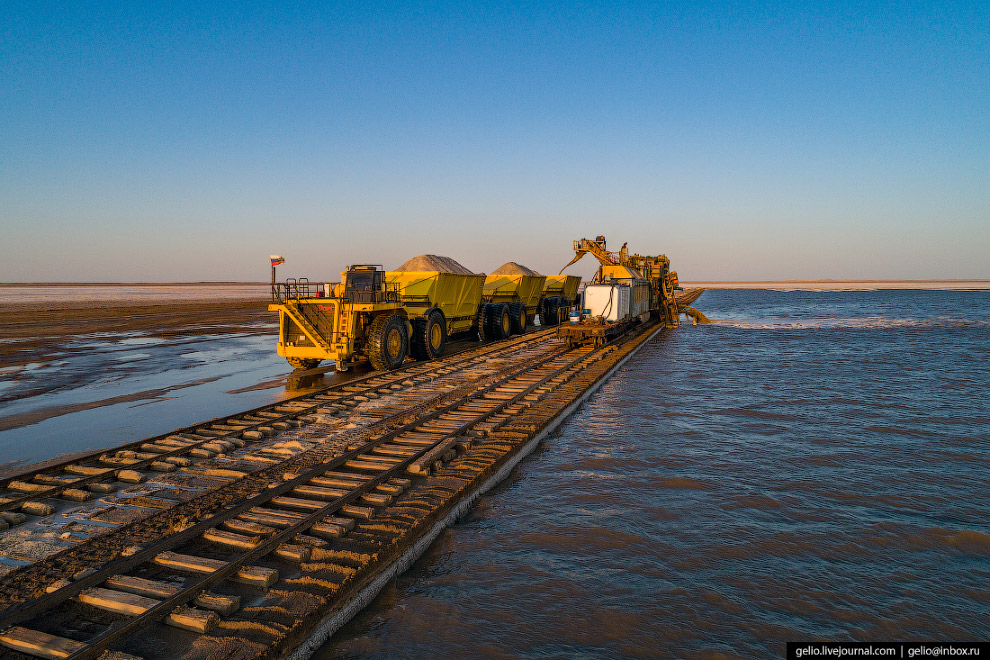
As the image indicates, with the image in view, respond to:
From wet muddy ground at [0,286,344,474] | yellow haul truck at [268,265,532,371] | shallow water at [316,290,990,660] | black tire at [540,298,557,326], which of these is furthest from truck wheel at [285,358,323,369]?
black tire at [540,298,557,326]

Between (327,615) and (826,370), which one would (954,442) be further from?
(327,615)

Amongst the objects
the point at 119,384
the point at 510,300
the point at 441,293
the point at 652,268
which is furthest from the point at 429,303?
the point at 652,268

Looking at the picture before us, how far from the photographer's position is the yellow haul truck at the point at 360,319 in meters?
12.3

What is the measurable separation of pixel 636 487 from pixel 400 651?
3.62 meters

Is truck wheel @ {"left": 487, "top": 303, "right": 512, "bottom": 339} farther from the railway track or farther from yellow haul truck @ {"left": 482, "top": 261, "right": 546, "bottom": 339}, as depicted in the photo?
the railway track

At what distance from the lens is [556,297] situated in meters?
29.5

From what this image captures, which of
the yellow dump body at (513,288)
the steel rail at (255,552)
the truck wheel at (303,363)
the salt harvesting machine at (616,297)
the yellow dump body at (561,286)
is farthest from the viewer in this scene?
the yellow dump body at (561,286)

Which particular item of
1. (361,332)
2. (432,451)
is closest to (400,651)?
(432,451)

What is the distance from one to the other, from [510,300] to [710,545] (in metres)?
19.4

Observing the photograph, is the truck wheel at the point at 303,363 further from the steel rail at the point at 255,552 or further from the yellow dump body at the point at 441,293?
the steel rail at the point at 255,552

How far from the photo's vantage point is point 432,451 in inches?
258

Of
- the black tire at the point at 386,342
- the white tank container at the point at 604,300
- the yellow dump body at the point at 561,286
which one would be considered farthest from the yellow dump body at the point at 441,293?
the yellow dump body at the point at 561,286

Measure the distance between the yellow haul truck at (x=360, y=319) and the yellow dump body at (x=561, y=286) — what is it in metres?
14.4

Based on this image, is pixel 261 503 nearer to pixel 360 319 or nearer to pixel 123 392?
pixel 360 319
